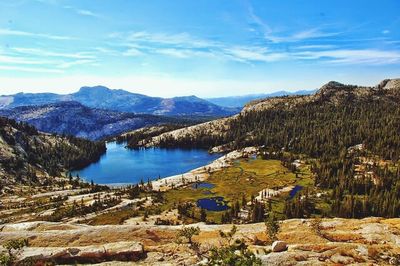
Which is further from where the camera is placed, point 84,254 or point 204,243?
point 204,243

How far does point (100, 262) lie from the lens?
Answer: 56781mm

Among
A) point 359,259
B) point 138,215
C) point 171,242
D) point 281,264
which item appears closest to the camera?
point 281,264

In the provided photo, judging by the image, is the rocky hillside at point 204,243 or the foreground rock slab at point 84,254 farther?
the foreground rock slab at point 84,254

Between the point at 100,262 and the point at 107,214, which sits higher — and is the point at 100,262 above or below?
above

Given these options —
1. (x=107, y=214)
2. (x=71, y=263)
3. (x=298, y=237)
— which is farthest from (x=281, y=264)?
(x=107, y=214)

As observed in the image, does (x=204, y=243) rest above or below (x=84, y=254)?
below

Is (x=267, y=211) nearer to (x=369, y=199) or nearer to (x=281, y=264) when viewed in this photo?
(x=369, y=199)

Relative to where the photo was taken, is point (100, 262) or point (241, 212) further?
point (241, 212)

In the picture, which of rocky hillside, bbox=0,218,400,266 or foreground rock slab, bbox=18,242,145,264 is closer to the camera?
rocky hillside, bbox=0,218,400,266

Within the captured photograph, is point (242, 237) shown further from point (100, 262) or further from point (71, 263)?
point (71, 263)

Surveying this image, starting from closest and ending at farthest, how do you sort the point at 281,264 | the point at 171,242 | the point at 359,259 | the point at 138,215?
1. the point at 281,264
2. the point at 359,259
3. the point at 171,242
4. the point at 138,215

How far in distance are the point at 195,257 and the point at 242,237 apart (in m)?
13.6

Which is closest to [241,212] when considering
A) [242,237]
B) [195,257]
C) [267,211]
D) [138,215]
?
[267,211]

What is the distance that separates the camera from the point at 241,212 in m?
177
